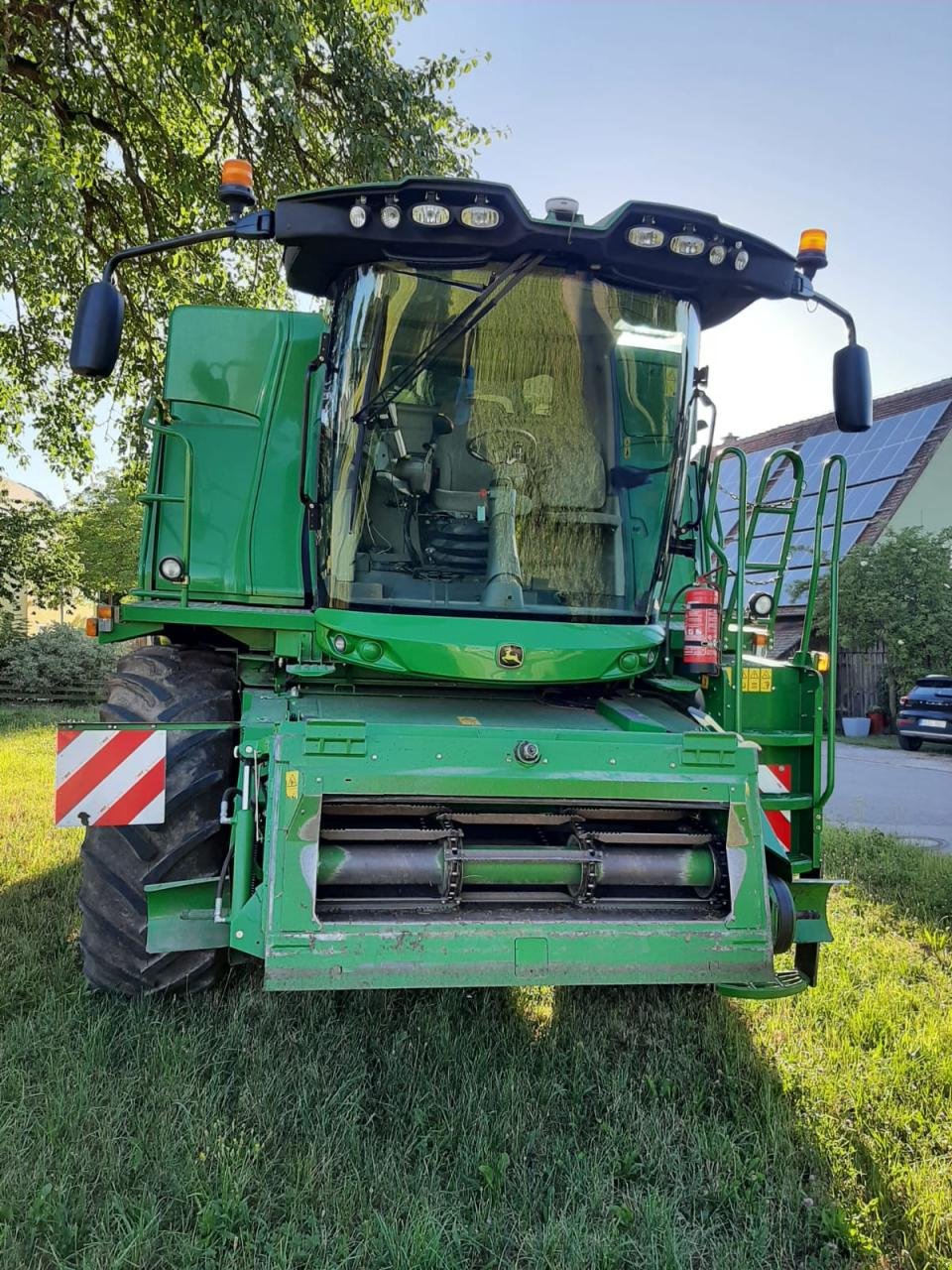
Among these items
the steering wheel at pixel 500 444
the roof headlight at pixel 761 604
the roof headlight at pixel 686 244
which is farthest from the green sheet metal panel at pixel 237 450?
the roof headlight at pixel 761 604

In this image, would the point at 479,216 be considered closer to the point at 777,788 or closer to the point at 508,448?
the point at 508,448

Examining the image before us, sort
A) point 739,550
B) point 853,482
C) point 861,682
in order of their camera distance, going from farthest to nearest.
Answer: point 853,482, point 861,682, point 739,550

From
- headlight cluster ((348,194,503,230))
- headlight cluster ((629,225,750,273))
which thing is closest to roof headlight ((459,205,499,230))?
headlight cluster ((348,194,503,230))

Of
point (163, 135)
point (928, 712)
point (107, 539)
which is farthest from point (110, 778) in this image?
point (107, 539)

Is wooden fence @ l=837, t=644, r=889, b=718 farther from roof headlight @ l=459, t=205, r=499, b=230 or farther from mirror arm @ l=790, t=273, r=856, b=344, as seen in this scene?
roof headlight @ l=459, t=205, r=499, b=230

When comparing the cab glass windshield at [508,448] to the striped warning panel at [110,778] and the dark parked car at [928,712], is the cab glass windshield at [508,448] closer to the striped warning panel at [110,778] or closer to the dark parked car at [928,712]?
the striped warning panel at [110,778]

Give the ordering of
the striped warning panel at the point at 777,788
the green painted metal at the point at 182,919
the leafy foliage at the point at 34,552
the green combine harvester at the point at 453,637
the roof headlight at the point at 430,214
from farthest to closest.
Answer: the leafy foliage at the point at 34,552
the striped warning panel at the point at 777,788
the roof headlight at the point at 430,214
the green painted metal at the point at 182,919
the green combine harvester at the point at 453,637

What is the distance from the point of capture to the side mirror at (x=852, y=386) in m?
3.51

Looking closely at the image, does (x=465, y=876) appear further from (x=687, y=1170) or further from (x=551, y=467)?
(x=551, y=467)

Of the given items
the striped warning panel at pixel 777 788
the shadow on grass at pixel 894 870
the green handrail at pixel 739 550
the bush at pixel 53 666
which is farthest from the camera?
the bush at pixel 53 666

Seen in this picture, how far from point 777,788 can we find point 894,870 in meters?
2.65

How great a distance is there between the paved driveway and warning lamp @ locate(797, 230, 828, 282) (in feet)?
16.1

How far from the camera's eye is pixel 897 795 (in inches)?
381

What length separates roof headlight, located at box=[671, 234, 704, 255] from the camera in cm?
321
